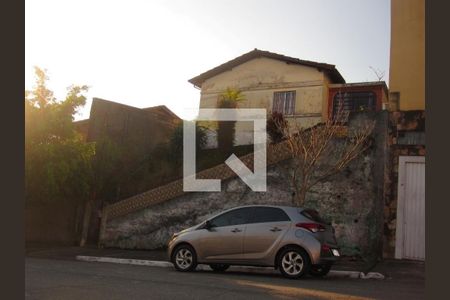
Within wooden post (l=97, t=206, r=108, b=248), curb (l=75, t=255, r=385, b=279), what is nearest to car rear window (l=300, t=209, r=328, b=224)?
curb (l=75, t=255, r=385, b=279)

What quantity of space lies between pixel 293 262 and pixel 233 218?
1.79 m

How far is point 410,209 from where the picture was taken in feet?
43.9

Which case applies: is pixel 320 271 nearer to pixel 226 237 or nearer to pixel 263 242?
pixel 263 242

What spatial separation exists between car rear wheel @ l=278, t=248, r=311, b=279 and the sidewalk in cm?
178

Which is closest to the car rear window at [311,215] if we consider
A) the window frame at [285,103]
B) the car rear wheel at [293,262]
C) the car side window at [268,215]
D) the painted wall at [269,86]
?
the car side window at [268,215]

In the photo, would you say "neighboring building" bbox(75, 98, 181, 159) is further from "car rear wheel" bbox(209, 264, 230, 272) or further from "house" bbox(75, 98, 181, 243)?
"car rear wheel" bbox(209, 264, 230, 272)

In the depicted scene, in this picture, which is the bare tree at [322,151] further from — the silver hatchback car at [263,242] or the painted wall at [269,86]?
the painted wall at [269,86]

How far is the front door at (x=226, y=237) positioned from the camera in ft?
35.4

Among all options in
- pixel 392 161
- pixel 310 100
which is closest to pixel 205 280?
pixel 392 161

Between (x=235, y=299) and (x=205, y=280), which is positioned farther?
(x=205, y=280)

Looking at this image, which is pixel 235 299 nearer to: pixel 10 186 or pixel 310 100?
pixel 10 186

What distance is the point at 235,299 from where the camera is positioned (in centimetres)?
721

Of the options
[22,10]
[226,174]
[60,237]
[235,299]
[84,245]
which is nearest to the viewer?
[22,10]

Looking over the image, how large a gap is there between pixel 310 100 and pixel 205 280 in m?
18.1
